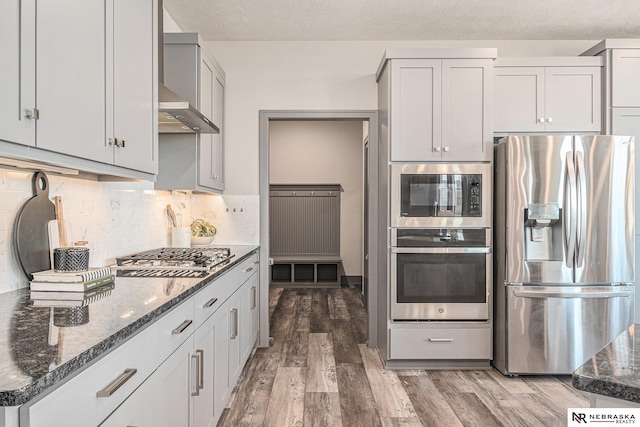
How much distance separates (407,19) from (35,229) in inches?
117

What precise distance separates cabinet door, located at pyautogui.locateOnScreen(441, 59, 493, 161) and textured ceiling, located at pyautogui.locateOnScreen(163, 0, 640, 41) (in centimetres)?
47

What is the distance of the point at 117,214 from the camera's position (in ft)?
8.07

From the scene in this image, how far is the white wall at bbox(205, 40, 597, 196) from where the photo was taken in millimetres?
3766

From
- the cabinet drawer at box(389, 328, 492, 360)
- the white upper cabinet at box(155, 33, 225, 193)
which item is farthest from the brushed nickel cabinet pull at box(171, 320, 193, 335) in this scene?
the cabinet drawer at box(389, 328, 492, 360)

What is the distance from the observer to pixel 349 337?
13.3 ft

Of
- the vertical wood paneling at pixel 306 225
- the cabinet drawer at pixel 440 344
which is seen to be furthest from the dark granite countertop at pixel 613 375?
the vertical wood paneling at pixel 306 225

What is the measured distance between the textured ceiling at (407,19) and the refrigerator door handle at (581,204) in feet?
3.96

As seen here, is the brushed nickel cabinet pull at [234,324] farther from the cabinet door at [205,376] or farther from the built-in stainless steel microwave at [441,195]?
the built-in stainless steel microwave at [441,195]

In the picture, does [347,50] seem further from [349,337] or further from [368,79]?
[349,337]

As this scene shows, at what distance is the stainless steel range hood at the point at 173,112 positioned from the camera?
214 cm

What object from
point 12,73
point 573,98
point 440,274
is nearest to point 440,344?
point 440,274

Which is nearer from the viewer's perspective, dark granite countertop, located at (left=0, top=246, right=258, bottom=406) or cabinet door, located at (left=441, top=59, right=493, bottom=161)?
dark granite countertop, located at (left=0, top=246, right=258, bottom=406)

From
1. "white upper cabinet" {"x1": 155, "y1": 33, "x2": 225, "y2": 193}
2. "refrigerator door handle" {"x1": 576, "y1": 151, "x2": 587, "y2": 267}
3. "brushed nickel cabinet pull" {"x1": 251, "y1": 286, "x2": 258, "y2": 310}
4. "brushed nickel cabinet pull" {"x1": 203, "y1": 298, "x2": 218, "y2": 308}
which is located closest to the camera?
"brushed nickel cabinet pull" {"x1": 203, "y1": 298, "x2": 218, "y2": 308}

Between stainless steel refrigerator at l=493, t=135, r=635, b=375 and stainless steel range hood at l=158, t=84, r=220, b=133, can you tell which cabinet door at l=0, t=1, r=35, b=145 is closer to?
stainless steel range hood at l=158, t=84, r=220, b=133
